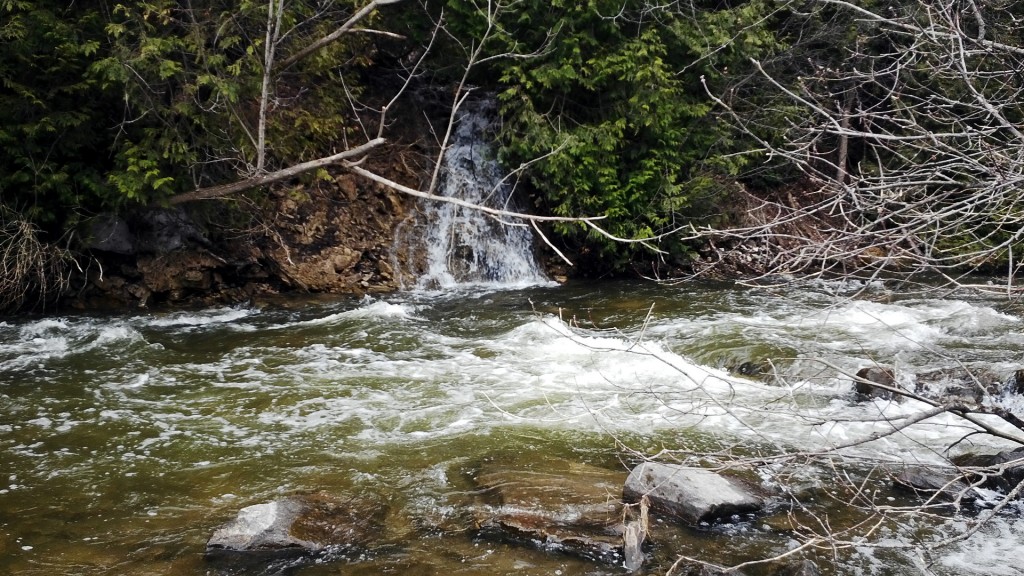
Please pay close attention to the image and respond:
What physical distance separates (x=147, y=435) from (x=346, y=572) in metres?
3.00

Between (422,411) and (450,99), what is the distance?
9018 mm

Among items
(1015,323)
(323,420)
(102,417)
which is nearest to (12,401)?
(102,417)

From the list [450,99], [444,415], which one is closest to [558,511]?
[444,415]

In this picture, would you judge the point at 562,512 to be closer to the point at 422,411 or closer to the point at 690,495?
the point at 690,495

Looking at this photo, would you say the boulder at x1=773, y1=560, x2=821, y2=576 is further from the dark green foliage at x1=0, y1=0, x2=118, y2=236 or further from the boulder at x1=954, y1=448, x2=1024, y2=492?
the dark green foliage at x1=0, y1=0, x2=118, y2=236

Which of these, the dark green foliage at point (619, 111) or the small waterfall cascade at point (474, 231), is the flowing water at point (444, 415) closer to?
the small waterfall cascade at point (474, 231)

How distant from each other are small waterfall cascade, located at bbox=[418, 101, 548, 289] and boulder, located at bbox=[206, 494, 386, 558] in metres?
8.04

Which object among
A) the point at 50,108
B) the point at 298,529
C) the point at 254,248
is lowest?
the point at 298,529

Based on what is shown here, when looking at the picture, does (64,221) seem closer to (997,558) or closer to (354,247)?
(354,247)

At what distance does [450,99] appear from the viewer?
49.2 feet

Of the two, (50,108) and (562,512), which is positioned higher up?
(50,108)

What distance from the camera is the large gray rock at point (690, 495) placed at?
17.0 feet

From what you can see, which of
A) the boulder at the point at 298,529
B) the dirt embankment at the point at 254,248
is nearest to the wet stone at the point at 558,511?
the boulder at the point at 298,529

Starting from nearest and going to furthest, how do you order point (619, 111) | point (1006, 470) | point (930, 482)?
point (1006, 470)
point (930, 482)
point (619, 111)
